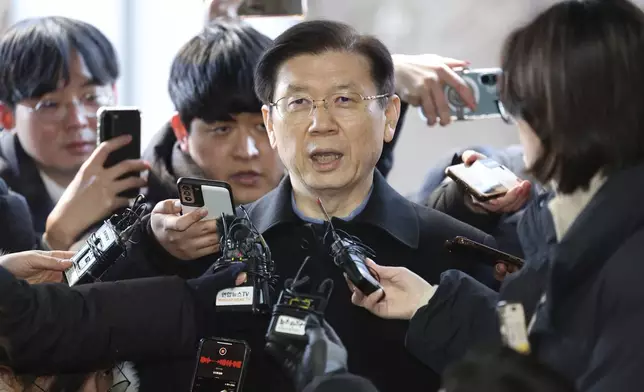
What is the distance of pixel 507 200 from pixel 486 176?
1.9 inches

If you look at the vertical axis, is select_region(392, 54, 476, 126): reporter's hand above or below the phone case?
above

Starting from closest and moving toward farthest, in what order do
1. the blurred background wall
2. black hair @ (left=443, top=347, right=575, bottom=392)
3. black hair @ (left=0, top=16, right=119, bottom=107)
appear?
black hair @ (left=443, top=347, right=575, bottom=392)
black hair @ (left=0, top=16, right=119, bottom=107)
the blurred background wall

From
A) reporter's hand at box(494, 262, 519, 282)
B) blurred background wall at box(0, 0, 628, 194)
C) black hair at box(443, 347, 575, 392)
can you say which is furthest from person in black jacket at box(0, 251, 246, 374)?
blurred background wall at box(0, 0, 628, 194)

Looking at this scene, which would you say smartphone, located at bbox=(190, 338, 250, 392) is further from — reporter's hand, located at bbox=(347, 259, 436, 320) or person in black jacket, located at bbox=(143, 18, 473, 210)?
person in black jacket, located at bbox=(143, 18, 473, 210)

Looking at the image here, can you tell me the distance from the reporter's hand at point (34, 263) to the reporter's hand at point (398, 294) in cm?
41

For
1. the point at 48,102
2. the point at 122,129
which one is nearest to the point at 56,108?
the point at 48,102

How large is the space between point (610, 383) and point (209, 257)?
64cm

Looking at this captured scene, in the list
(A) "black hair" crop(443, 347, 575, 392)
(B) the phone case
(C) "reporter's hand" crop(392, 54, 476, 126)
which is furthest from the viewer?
(C) "reporter's hand" crop(392, 54, 476, 126)

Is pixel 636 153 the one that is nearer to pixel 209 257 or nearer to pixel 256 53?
pixel 209 257

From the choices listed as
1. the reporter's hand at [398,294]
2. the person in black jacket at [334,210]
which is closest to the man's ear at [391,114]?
the person in black jacket at [334,210]

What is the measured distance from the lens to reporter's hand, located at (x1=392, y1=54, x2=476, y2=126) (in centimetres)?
157

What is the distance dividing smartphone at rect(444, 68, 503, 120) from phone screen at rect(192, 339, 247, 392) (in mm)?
540

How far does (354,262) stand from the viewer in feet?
4.03

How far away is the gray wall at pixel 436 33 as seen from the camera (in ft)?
7.55
